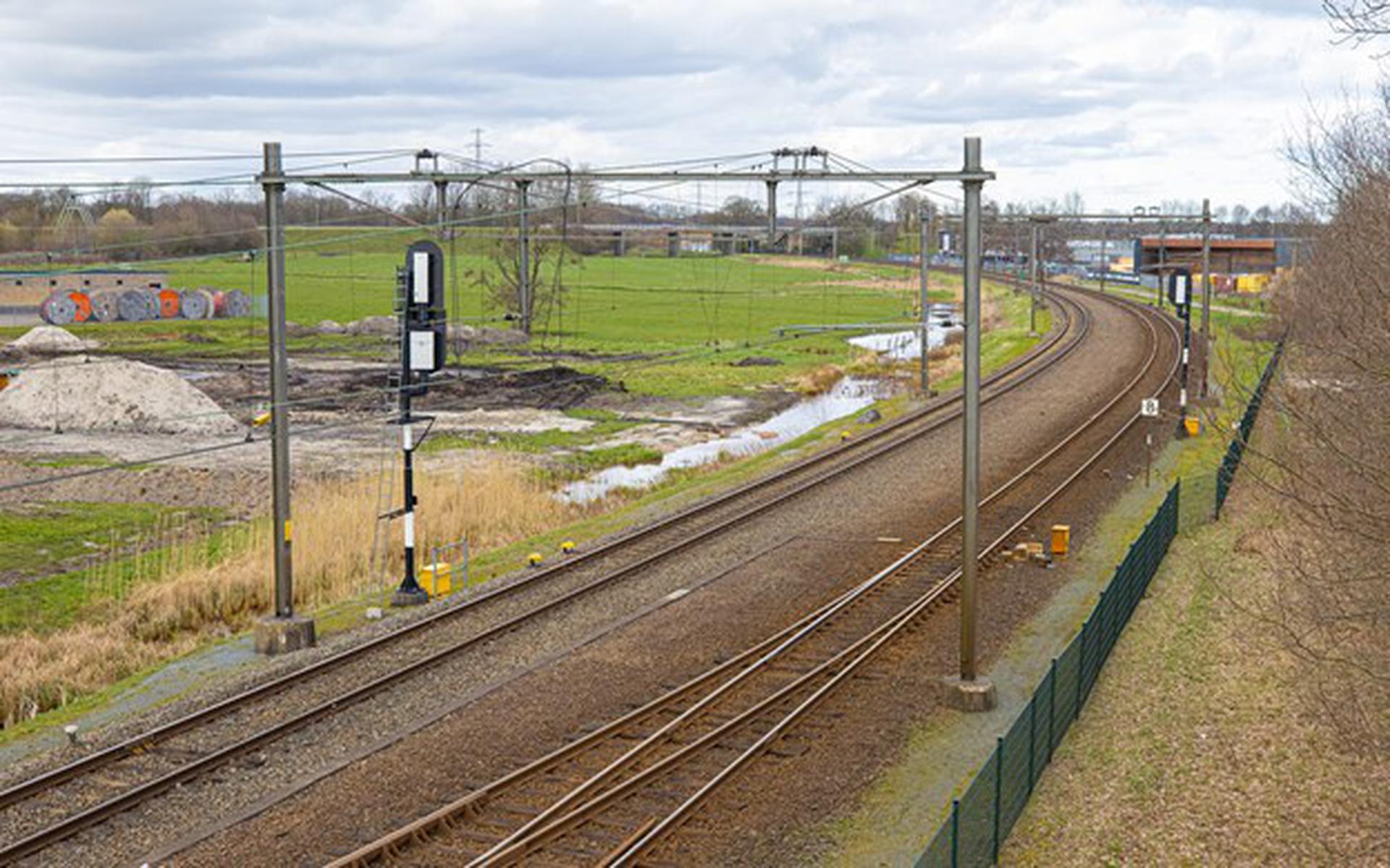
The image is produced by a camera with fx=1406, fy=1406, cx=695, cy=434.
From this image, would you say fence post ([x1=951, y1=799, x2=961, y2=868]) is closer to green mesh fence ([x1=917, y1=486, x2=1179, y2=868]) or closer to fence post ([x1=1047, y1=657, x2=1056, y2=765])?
green mesh fence ([x1=917, y1=486, x2=1179, y2=868])

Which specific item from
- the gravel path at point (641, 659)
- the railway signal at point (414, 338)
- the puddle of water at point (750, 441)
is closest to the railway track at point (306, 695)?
the gravel path at point (641, 659)

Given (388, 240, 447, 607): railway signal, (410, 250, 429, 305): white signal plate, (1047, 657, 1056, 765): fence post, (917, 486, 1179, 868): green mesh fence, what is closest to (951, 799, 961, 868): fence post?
(917, 486, 1179, 868): green mesh fence

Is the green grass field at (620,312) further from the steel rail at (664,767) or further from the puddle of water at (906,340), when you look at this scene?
the steel rail at (664,767)

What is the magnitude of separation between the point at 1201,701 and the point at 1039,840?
587 centimetres

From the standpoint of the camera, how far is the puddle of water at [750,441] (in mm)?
40188

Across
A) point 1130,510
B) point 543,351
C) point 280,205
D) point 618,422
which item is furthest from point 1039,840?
point 543,351

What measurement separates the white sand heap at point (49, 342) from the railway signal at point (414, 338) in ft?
177

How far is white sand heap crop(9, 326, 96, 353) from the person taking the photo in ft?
231

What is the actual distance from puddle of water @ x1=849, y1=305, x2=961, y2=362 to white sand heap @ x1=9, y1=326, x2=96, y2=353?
43.2m

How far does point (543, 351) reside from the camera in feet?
252

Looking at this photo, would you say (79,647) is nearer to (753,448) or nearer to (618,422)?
(753,448)

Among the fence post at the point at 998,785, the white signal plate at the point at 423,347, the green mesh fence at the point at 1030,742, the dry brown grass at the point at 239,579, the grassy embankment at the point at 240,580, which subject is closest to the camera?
the green mesh fence at the point at 1030,742

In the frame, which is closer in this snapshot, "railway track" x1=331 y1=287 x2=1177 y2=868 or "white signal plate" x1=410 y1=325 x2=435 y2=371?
"railway track" x1=331 y1=287 x2=1177 y2=868

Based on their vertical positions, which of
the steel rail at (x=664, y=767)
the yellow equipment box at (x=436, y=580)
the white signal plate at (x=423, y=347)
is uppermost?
the white signal plate at (x=423, y=347)
